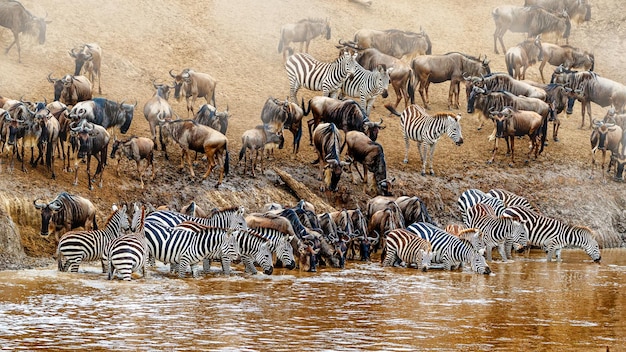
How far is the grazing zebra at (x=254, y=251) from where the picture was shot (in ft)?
55.9

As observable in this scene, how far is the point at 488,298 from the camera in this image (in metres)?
15.3

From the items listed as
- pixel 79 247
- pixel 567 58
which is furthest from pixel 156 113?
pixel 567 58

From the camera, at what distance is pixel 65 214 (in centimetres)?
1747

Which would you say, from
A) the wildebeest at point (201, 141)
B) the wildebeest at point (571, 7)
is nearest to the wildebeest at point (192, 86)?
the wildebeest at point (201, 141)

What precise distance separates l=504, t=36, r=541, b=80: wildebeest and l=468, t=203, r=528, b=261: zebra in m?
12.8

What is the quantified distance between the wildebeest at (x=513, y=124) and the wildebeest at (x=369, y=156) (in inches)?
168

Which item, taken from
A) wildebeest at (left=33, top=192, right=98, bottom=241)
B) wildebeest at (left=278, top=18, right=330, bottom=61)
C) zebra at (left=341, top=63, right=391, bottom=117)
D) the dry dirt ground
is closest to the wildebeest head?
wildebeest at (left=33, top=192, right=98, bottom=241)

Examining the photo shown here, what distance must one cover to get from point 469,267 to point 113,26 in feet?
51.9

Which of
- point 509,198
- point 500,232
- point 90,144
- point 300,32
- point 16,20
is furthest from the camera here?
point 300,32

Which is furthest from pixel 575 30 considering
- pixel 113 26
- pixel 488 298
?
pixel 488 298

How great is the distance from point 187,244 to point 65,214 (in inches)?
92.8

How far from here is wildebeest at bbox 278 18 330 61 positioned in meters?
32.1

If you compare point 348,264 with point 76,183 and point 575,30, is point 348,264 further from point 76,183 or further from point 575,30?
point 575,30

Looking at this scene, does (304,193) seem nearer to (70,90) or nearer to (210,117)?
(210,117)
